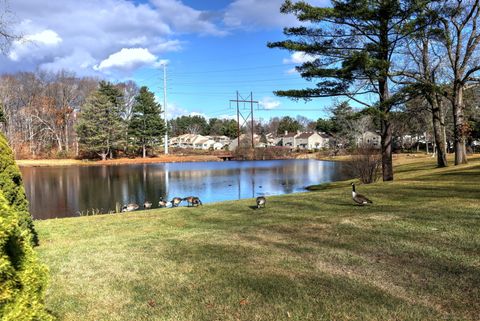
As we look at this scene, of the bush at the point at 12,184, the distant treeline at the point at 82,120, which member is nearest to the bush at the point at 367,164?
the bush at the point at 12,184

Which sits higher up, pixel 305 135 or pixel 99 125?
pixel 99 125

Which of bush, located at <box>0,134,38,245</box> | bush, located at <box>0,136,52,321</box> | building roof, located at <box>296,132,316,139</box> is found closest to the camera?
bush, located at <box>0,136,52,321</box>

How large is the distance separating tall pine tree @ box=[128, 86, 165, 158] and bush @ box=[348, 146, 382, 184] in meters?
46.1

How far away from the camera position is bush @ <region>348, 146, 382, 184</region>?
20.5 m

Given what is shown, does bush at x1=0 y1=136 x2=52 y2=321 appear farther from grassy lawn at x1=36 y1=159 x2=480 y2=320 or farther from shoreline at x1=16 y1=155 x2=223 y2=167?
shoreline at x1=16 y1=155 x2=223 y2=167

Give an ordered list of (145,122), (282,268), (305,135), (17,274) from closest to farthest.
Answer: (17,274)
(282,268)
(145,122)
(305,135)

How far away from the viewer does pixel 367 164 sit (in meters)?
20.6

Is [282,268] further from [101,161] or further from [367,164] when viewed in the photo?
[101,161]

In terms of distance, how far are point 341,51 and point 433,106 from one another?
8809 millimetres

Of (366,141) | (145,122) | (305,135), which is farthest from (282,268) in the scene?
(305,135)

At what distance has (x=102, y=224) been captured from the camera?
9.74m

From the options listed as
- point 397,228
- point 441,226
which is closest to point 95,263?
point 397,228

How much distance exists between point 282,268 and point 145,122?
197 feet

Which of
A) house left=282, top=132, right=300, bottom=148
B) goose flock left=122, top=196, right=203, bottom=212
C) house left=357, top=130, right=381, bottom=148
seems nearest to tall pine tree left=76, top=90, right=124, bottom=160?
house left=357, top=130, right=381, bottom=148
